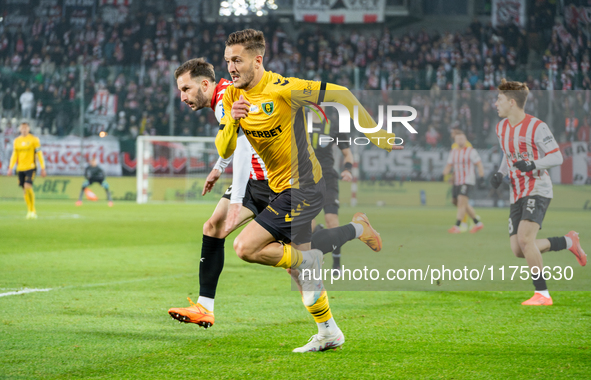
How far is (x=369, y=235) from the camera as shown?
580cm

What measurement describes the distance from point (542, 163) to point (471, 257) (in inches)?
125

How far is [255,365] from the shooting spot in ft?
11.6

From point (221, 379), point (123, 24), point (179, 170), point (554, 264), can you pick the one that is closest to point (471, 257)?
point (554, 264)

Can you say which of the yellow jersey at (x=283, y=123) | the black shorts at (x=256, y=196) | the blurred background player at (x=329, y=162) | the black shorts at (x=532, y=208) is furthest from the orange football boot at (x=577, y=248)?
the black shorts at (x=256, y=196)

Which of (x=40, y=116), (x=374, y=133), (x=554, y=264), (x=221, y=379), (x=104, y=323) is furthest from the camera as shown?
(x=40, y=116)

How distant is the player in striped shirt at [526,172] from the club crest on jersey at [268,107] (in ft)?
9.05

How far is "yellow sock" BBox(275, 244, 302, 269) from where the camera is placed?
12.9 feet

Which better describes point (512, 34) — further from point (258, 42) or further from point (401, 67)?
point (258, 42)

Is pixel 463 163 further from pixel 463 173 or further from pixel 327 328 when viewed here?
pixel 327 328

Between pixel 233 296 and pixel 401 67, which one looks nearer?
pixel 233 296

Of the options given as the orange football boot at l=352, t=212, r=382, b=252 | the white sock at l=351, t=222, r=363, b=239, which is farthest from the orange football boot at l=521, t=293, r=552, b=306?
the white sock at l=351, t=222, r=363, b=239

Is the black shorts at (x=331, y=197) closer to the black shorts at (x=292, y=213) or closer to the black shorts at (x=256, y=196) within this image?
the black shorts at (x=256, y=196)

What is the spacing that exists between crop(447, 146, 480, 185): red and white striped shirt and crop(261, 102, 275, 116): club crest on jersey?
267 inches

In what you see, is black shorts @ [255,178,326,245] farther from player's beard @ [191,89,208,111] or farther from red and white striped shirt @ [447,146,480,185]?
red and white striped shirt @ [447,146,480,185]
